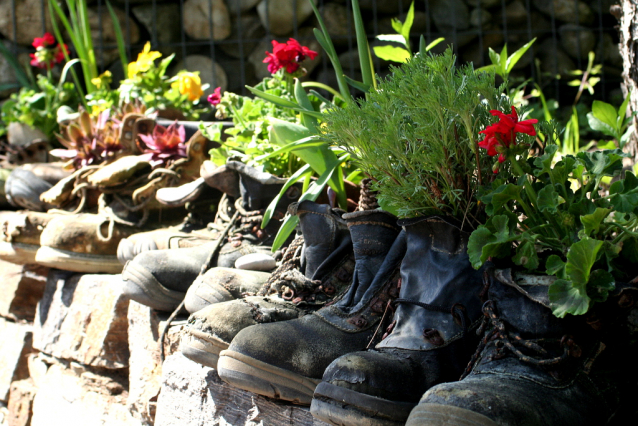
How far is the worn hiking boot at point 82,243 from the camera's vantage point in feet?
7.07

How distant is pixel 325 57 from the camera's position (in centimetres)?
403

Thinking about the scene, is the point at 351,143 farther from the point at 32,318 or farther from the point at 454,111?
the point at 32,318

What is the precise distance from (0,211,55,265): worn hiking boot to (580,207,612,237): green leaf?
6.75ft

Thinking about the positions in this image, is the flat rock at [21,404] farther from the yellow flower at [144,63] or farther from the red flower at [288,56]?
the red flower at [288,56]

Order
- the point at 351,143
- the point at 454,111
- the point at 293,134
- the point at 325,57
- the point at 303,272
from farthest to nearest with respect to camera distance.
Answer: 1. the point at 325,57
2. the point at 293,134
3. the point at 303,272
4. the point at 351,143
5. the point at 454,111

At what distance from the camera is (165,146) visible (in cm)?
239

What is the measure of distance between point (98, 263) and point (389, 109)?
4.98 feet

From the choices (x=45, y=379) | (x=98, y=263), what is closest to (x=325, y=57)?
(x=98, y=263)

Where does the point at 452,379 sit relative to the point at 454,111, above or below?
below

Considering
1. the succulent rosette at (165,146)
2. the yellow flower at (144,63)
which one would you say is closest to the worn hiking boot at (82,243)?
the succulent rosette at (165,146)


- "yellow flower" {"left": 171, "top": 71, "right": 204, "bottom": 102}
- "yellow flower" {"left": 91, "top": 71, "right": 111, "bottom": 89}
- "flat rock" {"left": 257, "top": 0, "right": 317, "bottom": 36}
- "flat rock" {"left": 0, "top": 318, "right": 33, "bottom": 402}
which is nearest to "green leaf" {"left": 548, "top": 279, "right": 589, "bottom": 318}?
"flat rock" {"left": 0, "top": 318, "right": 33, "bottom": 402}

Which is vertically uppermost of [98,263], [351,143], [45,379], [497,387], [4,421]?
[351,143]

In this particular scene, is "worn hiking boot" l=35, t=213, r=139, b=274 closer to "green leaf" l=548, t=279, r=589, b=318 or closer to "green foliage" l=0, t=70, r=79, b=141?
"green foliage" l=0, t=70, r=79, b=141

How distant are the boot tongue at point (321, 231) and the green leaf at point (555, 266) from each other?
0.57m
